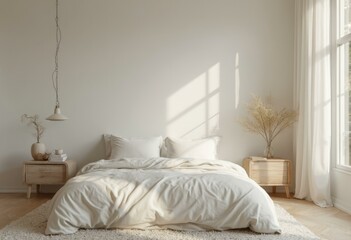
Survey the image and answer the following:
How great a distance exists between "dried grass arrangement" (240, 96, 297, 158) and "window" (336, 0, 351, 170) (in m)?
0.64

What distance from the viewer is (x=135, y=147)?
486 cm

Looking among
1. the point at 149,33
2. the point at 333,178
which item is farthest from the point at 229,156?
the point at 149,33

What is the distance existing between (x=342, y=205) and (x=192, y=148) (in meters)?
1.92

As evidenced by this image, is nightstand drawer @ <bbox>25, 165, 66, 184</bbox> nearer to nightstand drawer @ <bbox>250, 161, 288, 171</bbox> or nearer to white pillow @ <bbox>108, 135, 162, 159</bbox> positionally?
white pillow @ <bbox>108, 135, 162, 159</bbox>

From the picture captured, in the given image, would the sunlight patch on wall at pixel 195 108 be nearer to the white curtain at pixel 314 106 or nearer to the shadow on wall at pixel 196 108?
the shadow on wall at pixel 196 108

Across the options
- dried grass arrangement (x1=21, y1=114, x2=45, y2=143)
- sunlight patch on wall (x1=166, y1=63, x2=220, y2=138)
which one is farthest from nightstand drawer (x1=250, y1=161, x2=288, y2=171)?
dried grass arrangement (x1=21, y1=114, x2=45, y2=143)

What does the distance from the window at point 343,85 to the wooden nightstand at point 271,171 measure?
0.67 m

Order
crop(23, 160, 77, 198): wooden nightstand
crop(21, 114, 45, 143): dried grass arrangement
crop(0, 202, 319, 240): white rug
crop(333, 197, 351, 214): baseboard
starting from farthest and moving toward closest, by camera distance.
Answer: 1. crop(21, 114, 45, 143): dried grass arrangement
2. crop(23, 160, 77, 198): wooden nightstand
3. crop(333, 197, 351, 214): baseboard
4. crop(0, 202, 319, 240): white rug

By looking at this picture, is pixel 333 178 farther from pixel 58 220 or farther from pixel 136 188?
pixel 58 220

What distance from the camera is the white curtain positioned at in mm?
4418

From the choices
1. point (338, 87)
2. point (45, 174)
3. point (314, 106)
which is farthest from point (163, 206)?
point (338, 87)

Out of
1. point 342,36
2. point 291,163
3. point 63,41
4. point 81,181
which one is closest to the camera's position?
point 81,181

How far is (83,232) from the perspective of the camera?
307 cm

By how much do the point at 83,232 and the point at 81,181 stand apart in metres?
0.44
